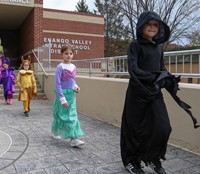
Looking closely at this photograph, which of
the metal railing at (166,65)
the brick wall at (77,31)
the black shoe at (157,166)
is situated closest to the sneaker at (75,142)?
the black shoe at (157,166)

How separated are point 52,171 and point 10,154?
3.29 feet

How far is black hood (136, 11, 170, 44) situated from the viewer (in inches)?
141

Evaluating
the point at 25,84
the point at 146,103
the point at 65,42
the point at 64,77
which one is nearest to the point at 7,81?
the point at 25,84

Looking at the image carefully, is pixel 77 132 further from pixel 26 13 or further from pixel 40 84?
pixel 26 13

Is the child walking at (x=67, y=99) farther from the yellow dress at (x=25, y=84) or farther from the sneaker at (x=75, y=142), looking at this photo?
the yellow dress at (x=25, y=84)

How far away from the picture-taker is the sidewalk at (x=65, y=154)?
4.09m

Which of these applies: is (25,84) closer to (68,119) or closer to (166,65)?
(68,119)

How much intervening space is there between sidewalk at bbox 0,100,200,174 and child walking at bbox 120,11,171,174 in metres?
0.36

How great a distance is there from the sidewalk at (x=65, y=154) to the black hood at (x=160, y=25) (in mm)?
1623

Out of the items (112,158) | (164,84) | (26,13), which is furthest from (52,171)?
(26,13)

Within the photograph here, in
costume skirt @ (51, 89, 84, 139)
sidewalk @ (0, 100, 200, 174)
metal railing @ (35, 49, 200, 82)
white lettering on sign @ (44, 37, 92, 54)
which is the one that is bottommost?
sidewalk @ (0, 100, 200, 174)

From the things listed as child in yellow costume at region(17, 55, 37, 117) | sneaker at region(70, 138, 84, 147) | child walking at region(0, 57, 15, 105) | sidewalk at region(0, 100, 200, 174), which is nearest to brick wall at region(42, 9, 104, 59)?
child walking at region(0, 57, 15, 105)

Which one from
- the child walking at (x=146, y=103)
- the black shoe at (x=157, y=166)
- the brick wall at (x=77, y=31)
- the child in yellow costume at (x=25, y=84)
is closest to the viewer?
the child walking at (x=146, y=103)

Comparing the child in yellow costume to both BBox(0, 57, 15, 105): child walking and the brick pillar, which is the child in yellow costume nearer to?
BBox(0, 57, 15, 105): child walking
